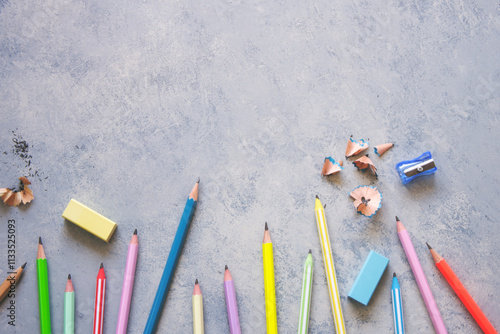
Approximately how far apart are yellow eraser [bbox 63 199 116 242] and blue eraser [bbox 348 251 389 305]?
58cm

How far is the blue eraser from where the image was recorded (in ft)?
3.16

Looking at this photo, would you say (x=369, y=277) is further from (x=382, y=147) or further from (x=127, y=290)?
(x=127, y=290)

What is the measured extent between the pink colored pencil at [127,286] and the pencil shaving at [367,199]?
1.72ft

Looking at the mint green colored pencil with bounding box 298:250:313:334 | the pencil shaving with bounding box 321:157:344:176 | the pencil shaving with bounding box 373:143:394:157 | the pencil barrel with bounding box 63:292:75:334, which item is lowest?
the pencil barrel with bounding box 63:292:75:334

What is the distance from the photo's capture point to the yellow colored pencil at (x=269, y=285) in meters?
0.96

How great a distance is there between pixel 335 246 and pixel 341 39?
50cm

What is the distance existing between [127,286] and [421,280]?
2.22 feet

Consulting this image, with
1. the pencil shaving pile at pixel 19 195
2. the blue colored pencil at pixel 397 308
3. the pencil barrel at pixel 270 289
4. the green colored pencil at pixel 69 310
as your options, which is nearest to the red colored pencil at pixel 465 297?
the blue colored pencil at pixel 397 308

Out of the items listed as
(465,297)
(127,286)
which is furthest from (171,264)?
(465,297)

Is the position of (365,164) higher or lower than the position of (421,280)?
higher

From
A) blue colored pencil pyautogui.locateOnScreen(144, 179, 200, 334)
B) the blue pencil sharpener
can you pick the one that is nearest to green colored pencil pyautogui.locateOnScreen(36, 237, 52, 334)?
blue colored pencil pyautogui.locateOnScreen(144, 179, 200, 334)

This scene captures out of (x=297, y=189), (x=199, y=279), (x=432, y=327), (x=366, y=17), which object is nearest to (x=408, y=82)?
(x=366, y=17)

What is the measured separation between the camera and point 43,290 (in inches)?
37.9

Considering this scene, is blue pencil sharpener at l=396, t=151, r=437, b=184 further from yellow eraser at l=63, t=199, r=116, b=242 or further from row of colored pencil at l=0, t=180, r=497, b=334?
yellow eraser at l=63, t=199, r=116, b=242
